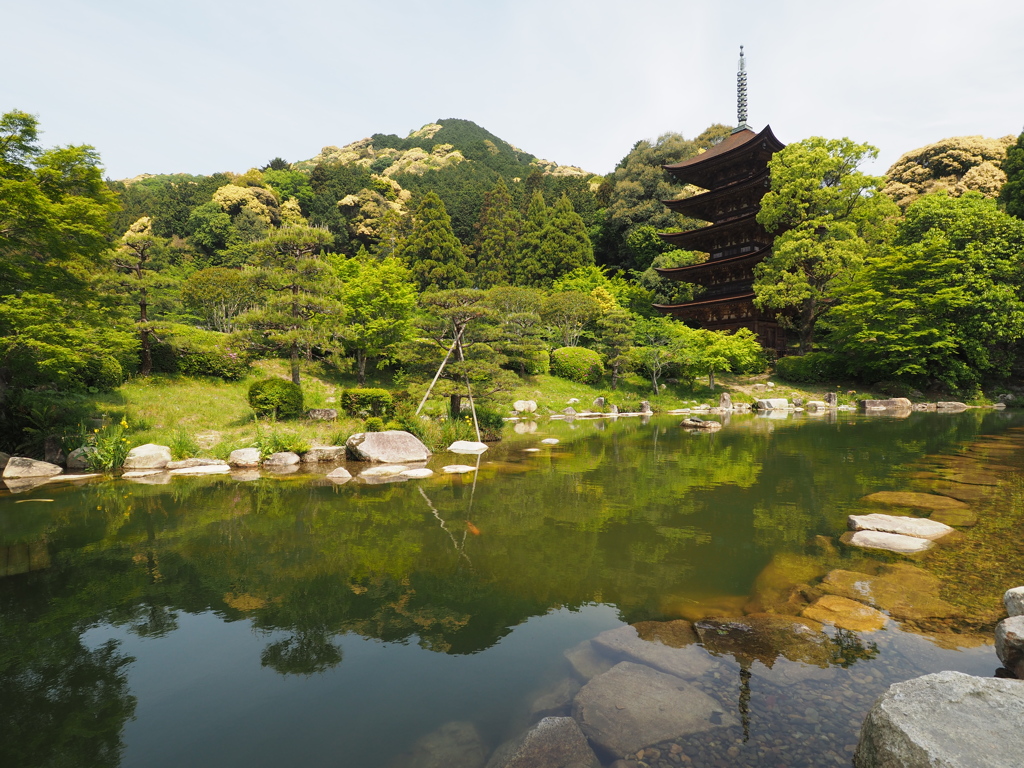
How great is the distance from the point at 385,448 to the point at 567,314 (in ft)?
70.3

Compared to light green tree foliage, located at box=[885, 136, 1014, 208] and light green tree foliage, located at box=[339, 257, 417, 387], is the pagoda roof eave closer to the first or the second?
light green tree foliage, located at box=[885, 136, 1014, 208]

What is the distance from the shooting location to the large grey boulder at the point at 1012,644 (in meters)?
3.00

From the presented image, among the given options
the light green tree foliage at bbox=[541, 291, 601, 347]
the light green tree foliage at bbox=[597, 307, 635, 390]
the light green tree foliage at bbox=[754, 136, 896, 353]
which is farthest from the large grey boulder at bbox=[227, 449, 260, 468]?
the light green tree foliage at bbox=[754, 136, 896, 353]

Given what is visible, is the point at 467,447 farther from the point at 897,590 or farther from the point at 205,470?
the point at 897,590

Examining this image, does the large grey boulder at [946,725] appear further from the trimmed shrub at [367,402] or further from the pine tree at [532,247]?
the pine tree at [532,247]

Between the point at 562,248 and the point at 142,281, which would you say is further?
the point at 562,248

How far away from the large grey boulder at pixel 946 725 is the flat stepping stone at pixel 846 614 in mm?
1455

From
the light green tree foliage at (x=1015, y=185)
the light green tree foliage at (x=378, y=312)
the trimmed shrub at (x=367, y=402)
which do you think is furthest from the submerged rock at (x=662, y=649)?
the light green tree foliage at (x=1015, y=185)

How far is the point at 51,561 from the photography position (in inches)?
221

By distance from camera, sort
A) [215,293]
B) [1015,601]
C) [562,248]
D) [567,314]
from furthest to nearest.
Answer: [562,248] → [567,314] → [215,293] → [1015,601]

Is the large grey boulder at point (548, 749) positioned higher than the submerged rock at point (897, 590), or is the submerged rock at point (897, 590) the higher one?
the submerged rock at point (897, 590)

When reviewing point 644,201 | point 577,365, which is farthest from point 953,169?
point 577,365

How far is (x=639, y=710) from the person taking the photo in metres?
2.94

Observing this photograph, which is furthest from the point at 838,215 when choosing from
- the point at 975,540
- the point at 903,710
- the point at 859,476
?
the point at 903,710
